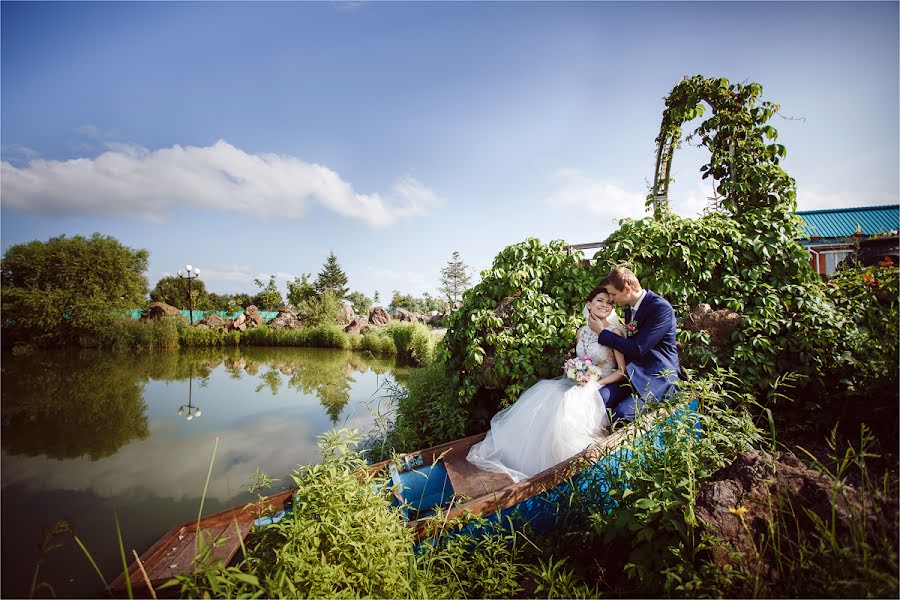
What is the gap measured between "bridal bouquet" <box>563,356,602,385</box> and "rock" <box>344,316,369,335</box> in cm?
1933

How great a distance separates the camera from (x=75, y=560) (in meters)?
3.05

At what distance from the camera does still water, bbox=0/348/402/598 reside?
330cm

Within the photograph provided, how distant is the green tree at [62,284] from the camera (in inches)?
180

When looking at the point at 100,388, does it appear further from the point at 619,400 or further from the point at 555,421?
the point at 619,400

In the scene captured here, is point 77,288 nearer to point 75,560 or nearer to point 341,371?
point 75,560

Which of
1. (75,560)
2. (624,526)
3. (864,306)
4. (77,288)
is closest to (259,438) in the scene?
(75,560)

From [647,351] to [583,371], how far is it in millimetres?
609

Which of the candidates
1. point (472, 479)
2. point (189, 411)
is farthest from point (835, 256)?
point (189, 411)

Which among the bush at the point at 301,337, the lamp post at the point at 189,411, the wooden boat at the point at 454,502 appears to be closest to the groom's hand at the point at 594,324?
the wooden boat at the point at 454,502

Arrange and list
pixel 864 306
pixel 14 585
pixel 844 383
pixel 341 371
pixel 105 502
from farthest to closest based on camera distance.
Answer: pixel 341 371 < pixel 105 502 < pixel 864 306 < pixel 844 383 < pixel 14 585

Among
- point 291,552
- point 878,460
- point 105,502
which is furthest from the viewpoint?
point 105,502

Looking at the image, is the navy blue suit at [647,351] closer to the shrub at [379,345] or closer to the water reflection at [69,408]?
the water reflection at [69,408]

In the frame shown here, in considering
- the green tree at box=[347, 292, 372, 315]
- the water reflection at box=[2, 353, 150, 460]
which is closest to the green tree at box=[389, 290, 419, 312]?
the green tree at box=[347, 292, 372, 315]

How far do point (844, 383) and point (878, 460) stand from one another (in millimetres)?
1351
